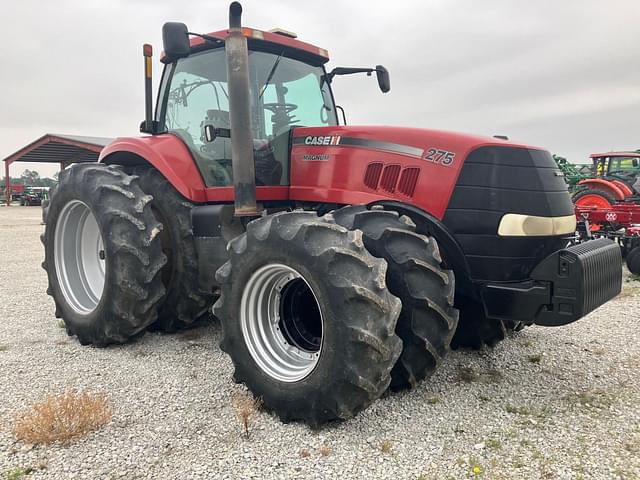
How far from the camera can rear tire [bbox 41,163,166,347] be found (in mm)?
3939

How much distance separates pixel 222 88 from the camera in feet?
13.6

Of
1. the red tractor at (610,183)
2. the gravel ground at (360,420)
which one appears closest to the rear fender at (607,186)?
the red tractor at (610,183)

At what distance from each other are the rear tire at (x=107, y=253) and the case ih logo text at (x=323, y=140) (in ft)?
4.54

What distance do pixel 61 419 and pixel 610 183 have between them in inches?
502

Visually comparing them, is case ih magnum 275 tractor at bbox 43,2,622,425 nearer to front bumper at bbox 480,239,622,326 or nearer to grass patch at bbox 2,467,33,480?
front bumper at bbox 480,239,622,326

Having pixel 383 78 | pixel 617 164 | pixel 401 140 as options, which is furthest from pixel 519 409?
pixel 617 164

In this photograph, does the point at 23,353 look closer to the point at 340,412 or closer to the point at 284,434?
the point at 284,434

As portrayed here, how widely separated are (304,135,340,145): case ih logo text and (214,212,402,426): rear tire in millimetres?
866

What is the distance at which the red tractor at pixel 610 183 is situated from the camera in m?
11.3

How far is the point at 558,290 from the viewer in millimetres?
2912

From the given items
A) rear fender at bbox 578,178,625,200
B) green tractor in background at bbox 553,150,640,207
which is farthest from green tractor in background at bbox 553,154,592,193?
rear fender at bbox 578,178,625,200

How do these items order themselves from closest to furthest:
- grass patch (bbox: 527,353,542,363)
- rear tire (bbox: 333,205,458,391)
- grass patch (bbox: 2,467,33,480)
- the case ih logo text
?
1. grass patch (bbox: 2,467,33,480)
2. rear tire (bbox: 333,205,458,391)
3. the case ih logo text
4. grass patch (bbox: 527,353,542,363)

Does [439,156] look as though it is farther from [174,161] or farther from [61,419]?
[61,419]

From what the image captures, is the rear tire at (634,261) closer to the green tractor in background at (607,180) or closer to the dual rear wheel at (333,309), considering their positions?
the green tractor in background at (607,180)
